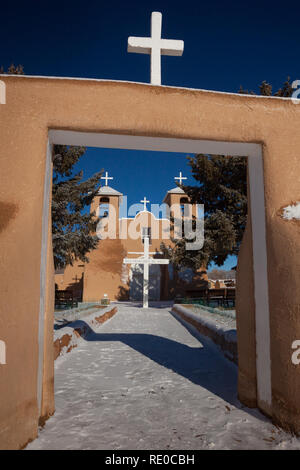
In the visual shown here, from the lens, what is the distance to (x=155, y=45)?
3863 mm

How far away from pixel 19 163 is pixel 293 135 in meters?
2.81

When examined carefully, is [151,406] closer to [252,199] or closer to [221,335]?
[252,199]

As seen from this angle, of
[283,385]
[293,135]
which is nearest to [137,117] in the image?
[293,135]

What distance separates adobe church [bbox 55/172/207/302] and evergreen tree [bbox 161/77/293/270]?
25.0 ft

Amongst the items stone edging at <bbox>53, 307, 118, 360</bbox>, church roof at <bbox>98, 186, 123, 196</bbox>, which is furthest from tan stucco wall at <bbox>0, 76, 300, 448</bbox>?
church roof at <bbox>98, 186, 123, 196</bbox>

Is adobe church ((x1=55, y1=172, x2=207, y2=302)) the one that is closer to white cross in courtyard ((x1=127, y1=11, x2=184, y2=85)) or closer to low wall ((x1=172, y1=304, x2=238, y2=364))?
low wall ((x1=172, y1=304, x2=238, y2=364))

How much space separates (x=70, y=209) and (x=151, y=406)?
12208 mm

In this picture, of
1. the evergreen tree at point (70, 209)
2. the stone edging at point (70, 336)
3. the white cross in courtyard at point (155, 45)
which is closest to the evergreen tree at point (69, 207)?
the evergreen tree at point (70, 209)

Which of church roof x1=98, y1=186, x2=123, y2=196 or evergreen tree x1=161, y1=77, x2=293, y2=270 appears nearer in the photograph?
evergreen tree x1=161, y1=77, x2=293, y2=270

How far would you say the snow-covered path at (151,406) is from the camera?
283 cm

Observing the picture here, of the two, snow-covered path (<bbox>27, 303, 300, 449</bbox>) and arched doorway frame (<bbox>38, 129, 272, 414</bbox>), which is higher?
arched doorway frame (<bbox>38, 129, 272, 414</bbox>)

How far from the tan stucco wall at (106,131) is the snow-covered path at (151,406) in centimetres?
41

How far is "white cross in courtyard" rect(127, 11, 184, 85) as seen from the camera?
381 centimetres

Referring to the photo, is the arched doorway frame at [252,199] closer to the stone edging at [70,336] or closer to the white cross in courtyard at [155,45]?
the white cross in courtyard at [155,45]
